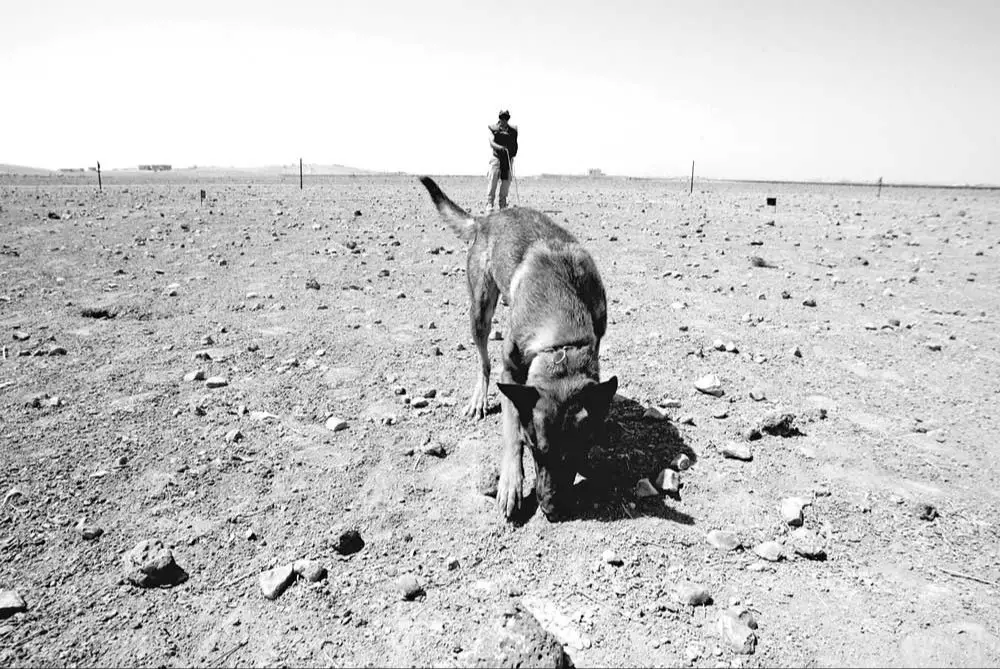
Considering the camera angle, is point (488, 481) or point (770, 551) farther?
point (488, 481)

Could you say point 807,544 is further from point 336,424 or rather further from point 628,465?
point 336,424

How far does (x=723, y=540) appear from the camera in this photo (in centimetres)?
385

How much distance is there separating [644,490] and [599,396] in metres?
1.00

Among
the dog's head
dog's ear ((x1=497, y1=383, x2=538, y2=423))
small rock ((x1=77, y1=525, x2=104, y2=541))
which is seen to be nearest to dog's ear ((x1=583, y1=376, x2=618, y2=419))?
the dog's head

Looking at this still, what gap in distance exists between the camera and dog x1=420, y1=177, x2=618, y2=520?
12.8 feet

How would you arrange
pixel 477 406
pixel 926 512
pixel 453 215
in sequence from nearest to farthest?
pixel 926 512
pixel 477 406
pixel 453 215

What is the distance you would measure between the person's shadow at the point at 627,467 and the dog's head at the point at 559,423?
0.82ft

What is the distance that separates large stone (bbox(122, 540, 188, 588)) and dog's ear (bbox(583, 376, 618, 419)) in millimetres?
2683

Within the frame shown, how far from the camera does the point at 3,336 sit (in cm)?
763

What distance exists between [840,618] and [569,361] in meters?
2.08

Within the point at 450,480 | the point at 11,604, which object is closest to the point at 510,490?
the point at 450,480

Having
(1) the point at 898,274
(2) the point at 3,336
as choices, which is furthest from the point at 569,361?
(1) the point at 898,274


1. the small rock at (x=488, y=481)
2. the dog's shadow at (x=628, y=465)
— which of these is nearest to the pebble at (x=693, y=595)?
the dog's shadow at (x=628, y=465)

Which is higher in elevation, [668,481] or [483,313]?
[483,313]
